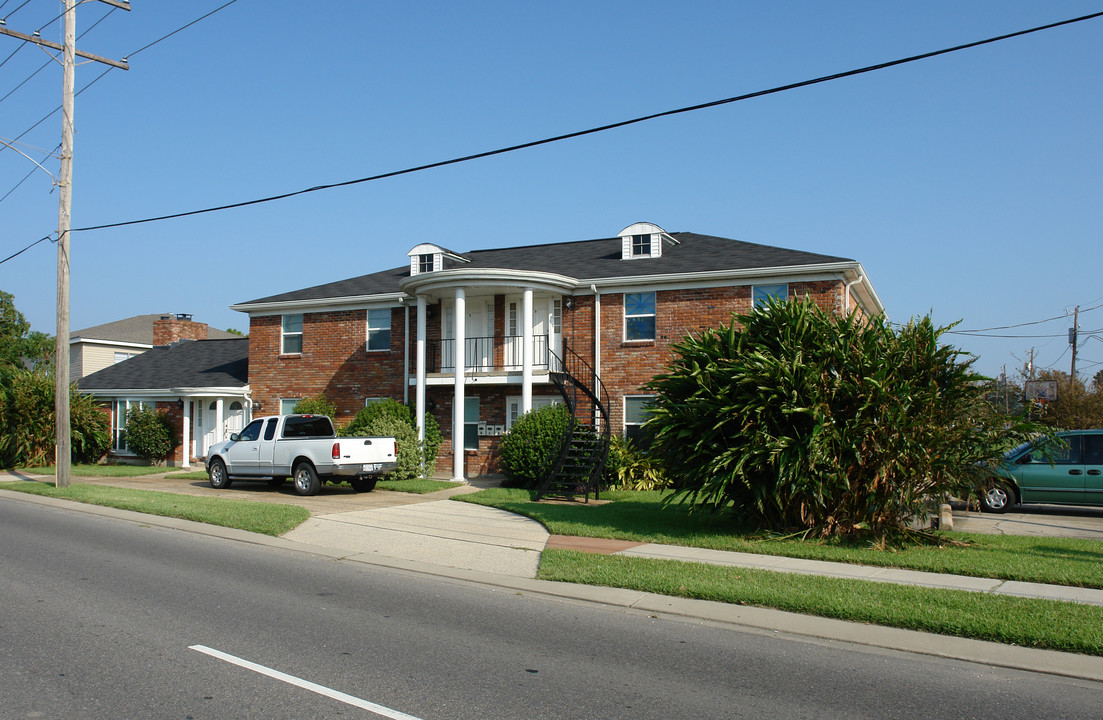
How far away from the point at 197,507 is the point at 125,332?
32.3 meters

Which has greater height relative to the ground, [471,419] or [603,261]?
[603,261]

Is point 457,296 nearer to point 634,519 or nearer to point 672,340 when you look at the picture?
point 672,340

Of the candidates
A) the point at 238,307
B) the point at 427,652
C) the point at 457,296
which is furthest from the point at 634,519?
the point at 238,307

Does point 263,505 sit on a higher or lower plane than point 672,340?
lower

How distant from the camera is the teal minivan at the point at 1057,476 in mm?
15516

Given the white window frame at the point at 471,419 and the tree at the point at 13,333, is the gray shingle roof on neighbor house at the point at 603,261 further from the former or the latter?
the tree at the point at 13,333

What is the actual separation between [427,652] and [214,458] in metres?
16.4

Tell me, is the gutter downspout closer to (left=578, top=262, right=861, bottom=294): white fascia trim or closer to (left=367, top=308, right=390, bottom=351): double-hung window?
(left=578, top=262, right=861, bottom=294): white fascia trim

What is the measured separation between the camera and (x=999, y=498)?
16281 millimetres

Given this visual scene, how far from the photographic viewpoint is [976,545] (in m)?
11.4

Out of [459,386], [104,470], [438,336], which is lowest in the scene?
[104,470]

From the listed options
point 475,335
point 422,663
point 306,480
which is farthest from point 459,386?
point 422,663

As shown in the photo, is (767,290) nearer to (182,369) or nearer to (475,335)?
(475,335)

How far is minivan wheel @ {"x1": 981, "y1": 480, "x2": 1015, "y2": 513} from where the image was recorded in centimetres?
1617
